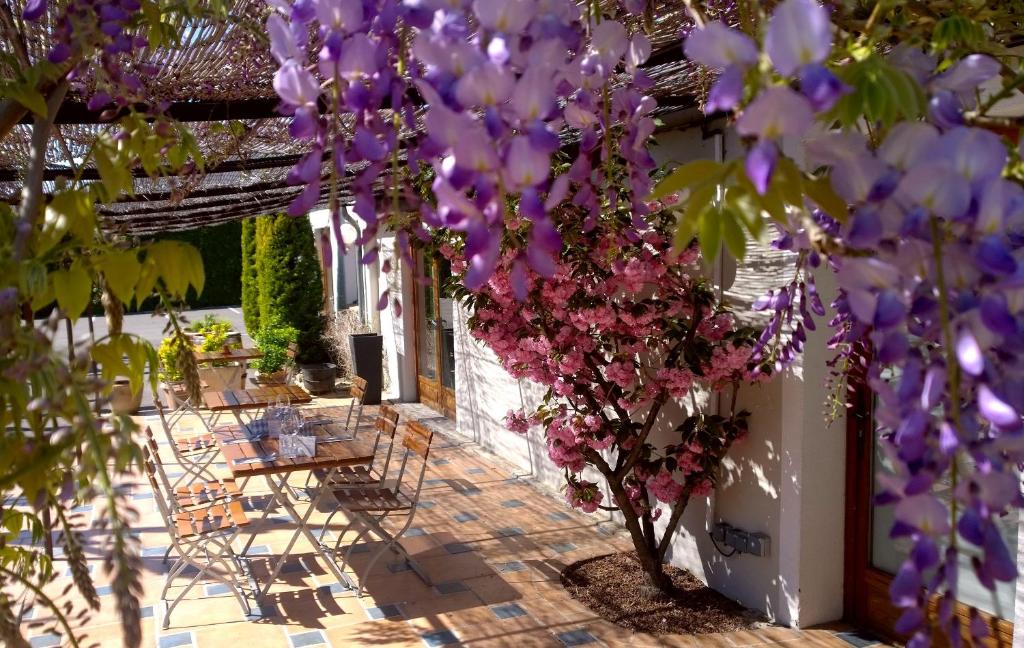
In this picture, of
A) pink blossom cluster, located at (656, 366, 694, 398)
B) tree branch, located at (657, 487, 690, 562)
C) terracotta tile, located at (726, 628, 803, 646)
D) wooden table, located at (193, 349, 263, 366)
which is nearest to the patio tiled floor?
terracotta tile, located at (726, 628, 803, 646)

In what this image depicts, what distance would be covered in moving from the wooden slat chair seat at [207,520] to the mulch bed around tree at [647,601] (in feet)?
5.99

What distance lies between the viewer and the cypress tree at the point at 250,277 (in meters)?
14.1

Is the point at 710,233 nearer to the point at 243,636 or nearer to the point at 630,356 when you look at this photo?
the point at 630,356

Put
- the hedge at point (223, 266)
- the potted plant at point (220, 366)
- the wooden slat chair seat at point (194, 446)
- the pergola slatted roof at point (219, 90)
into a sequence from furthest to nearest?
1. the hedge at point (223, 266)
2. the potted plant at point (220, 366)
3. the wooden slat chair seat at point (194, 446)
4. the pergola slatted roof at point (219, 90)

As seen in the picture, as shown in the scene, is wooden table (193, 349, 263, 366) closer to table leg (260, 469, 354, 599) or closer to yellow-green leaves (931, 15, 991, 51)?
table leg (260, 469, 354, 599)

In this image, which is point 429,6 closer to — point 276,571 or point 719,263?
point 719,263

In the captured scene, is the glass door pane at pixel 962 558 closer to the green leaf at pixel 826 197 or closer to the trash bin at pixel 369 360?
the green leaf at pixel 826 197

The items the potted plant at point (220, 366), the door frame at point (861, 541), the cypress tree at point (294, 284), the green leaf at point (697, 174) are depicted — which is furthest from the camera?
the cypress tree at point (294, 284)

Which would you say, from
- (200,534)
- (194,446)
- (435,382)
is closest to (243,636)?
(200,534)

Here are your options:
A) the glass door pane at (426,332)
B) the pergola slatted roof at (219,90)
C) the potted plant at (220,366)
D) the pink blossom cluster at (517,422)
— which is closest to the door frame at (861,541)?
the pergola slatted roof at (219,90)

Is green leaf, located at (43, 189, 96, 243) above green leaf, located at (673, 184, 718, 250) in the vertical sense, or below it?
above

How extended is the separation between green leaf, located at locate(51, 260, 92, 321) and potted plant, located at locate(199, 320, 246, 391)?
9.39 meters

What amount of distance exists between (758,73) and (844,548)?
394cm

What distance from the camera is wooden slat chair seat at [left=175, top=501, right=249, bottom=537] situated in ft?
15.1
